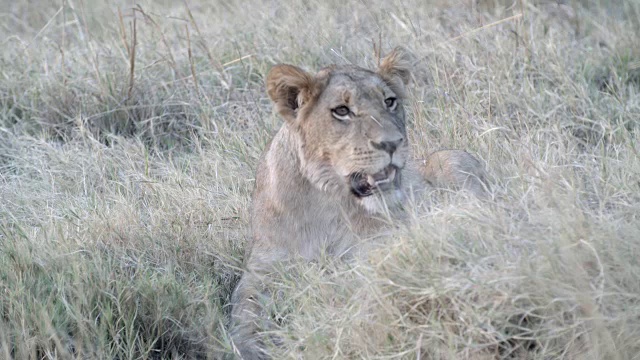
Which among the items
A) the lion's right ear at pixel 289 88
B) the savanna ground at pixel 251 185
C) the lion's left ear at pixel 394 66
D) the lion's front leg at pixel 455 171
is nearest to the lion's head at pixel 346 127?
the lion's right ear at pixel 289 88

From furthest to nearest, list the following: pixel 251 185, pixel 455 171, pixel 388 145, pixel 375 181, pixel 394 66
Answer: pixel 251 185
pixel 455 171
pixel 394 66
pixel 375 181
pixel 388 145

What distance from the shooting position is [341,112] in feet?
11.8

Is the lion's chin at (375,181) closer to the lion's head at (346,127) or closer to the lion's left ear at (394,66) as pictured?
the lion's head at (346,127)

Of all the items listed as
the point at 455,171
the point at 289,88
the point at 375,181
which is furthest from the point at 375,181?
the point at 455,171

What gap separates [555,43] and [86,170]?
2939 mm

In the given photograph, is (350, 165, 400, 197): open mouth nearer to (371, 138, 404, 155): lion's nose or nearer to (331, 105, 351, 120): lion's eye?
(371, 138, 404, 155): lion's nose

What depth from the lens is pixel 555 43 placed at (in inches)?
236

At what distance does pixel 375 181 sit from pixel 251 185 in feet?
4.75

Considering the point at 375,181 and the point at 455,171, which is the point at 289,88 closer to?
the point at 375,181

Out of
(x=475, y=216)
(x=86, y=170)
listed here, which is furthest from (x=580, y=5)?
(x=475, y=216)

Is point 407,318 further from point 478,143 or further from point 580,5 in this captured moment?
point 580,5

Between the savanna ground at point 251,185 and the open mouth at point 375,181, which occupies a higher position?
the open mouth at point 375,181

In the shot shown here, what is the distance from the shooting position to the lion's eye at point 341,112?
3572 millimetres

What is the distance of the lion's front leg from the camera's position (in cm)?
420
